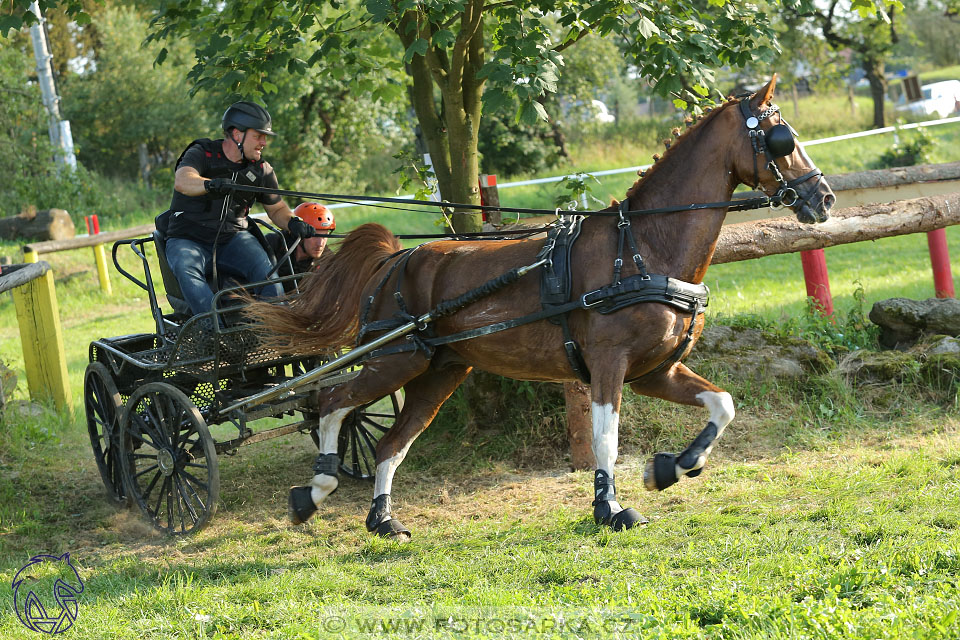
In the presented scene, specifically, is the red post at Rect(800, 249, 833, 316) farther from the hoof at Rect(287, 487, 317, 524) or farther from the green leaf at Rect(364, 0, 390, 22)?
the hoof at Rect(287, 487, 317, 524)

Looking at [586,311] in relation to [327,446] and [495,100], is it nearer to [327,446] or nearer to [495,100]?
[495,100]

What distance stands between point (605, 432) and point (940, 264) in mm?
5222

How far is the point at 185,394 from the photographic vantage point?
5688 mm

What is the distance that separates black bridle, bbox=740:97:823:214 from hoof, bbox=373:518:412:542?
100 inches

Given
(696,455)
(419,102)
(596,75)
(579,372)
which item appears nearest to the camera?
(696,455)

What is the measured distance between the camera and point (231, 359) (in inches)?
217

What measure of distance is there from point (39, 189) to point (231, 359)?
15855mm

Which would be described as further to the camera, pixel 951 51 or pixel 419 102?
pixel 951 51

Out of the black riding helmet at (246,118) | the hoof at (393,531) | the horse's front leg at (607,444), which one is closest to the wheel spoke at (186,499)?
the hoof at (393,531)

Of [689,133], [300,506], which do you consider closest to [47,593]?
[300,506]

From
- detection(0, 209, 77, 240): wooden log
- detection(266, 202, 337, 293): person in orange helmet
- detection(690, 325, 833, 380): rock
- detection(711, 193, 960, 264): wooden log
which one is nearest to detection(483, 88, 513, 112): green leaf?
detection(266, 202, 337, 293): person in orange helmet

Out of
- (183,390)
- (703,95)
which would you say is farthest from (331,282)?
(703,95)

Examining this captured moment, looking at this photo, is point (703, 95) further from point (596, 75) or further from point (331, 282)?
point (596, 75)

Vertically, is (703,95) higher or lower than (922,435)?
higher
